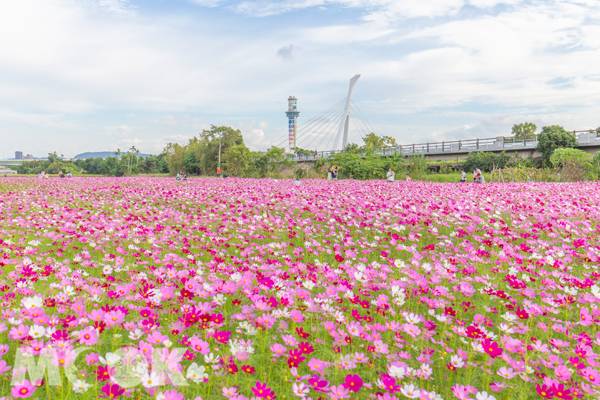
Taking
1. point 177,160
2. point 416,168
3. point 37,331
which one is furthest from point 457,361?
point 177,160

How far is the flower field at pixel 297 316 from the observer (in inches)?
96.2

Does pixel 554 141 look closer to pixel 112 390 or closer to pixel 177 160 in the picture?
pixel 112 390

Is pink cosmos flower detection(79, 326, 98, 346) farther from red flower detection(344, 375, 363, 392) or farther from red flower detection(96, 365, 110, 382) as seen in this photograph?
red flower detection(344, 375, 363, 392)

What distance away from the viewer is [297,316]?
3.07 metres

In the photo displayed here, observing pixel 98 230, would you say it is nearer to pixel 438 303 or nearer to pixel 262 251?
pixel 262 251

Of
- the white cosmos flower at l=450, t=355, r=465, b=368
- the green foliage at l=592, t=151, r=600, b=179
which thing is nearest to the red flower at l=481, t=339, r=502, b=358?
the white cosmos flower at l=450, t=355, r=465, b=368

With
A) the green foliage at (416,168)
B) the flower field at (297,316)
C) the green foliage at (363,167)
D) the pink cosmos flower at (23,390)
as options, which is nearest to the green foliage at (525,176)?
the green foliage at (416,168)

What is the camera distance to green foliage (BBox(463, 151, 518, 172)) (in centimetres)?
5031

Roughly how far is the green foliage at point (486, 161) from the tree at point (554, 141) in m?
3.88

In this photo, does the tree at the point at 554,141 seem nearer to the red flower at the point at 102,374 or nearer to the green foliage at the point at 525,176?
the green foliage at the point at 525,176

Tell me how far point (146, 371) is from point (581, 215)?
391 inches

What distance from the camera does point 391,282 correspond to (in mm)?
4355

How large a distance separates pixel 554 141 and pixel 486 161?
7.89 metres

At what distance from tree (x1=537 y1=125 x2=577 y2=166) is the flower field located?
47923 mm
